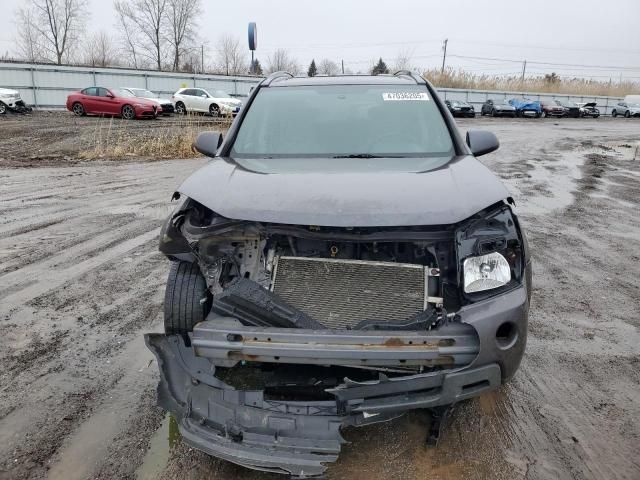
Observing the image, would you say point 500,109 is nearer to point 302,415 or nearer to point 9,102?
point 9,102

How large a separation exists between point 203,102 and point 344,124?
24872 millimetres

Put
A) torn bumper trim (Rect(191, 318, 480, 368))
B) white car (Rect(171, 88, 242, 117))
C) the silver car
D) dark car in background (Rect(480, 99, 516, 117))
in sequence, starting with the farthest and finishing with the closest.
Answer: the silver car
dark car in background (Rect(480, 99, 516, 117))
white car (Rect(171, 88, 242, 117))
torn bumper trim (Rect(191, 318, 480, 368))

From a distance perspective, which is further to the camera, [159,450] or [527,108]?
[527,108]

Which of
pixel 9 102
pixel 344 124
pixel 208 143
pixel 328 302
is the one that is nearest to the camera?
pixel 328 302

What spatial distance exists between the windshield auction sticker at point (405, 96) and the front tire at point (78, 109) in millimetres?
24319

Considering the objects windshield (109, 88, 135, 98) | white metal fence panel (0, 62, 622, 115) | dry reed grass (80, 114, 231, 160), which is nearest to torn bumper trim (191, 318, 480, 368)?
dry reed grass (80, 114, 231, 160)

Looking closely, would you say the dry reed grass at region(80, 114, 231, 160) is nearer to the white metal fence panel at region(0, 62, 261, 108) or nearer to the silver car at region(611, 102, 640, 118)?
the white metal fence panel at region(0, 62, 261, 108)

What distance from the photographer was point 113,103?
24062 mm

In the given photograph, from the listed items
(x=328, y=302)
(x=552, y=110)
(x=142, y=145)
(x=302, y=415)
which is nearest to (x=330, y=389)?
(x=302, y=415)

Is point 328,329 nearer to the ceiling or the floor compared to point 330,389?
nearer to the ceiling

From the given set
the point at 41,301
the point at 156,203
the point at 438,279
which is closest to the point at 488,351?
the point at 438,279

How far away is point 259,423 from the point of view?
232 centimetres

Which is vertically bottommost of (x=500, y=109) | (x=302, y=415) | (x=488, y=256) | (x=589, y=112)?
(x=589, y=112)

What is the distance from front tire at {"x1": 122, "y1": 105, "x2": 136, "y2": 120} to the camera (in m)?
23.7
